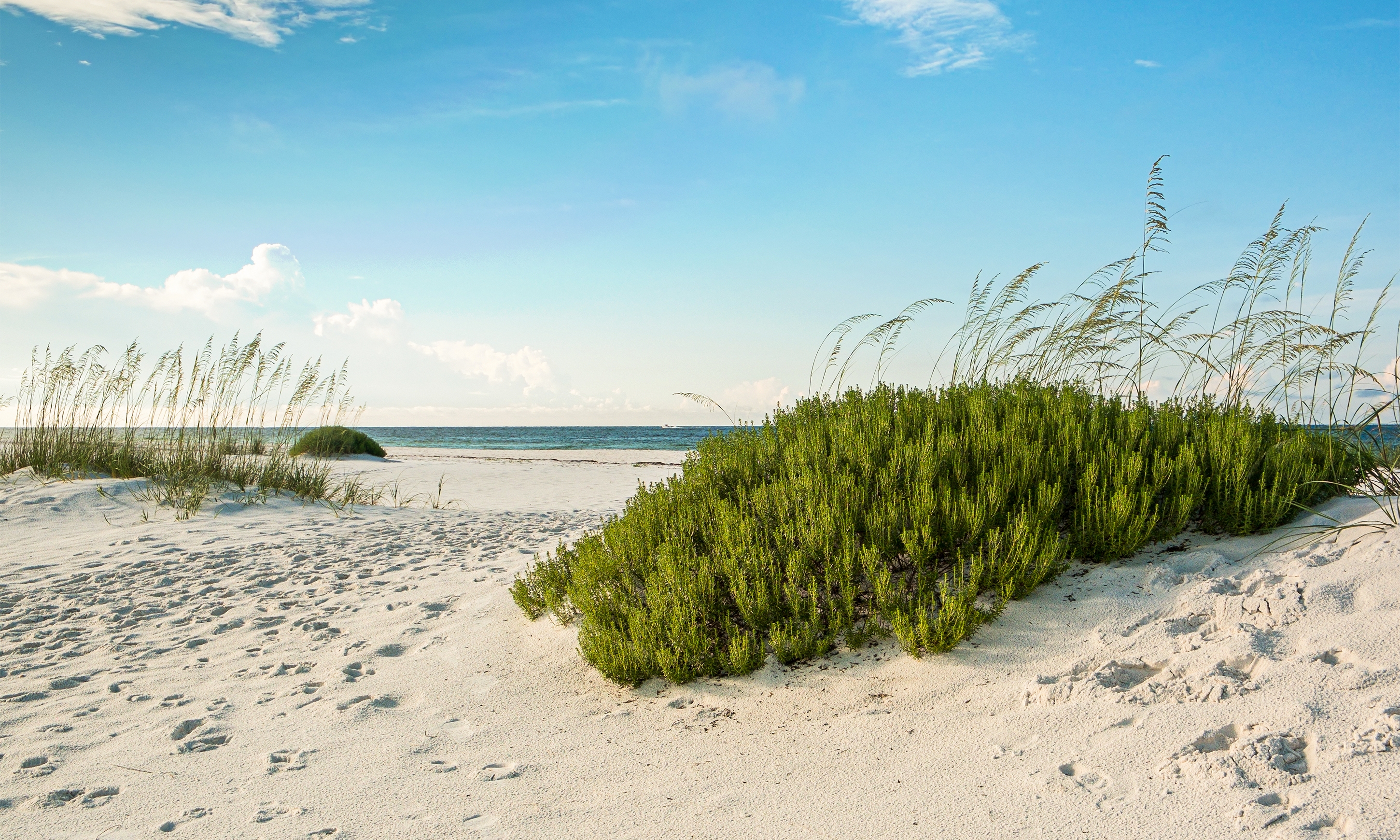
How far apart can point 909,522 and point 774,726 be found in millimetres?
1432

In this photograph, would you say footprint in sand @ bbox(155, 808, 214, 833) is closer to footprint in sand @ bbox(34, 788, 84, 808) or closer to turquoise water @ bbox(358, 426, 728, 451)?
footprint in sand @ bbox(34, 788, 84, 808)

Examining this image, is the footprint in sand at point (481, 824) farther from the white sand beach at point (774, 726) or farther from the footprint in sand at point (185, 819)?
the footprint in sand at point (185, 819)

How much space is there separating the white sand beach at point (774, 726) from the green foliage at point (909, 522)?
20 cm

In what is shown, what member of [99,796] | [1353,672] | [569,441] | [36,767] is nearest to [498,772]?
[99,796]

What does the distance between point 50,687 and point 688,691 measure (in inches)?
155

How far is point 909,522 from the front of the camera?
4391mm

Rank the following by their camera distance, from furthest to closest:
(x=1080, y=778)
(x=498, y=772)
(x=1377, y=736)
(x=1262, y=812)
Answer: (x=498, y=772) → (x=1080, y=778) → (x=1377, y=736) → (x=1262, y=812)

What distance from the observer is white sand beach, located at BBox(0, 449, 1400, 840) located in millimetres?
2838

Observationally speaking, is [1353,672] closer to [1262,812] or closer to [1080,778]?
[1262,812]

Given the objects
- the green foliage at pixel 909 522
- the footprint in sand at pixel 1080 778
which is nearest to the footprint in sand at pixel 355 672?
the green foliage at pixel 909 522

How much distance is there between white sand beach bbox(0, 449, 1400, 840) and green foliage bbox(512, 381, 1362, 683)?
0.65ft

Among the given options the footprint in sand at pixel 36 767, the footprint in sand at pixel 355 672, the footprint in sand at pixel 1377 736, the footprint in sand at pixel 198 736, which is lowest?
the footprint in sand at pixel 36 767

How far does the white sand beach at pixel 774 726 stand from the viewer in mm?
2838

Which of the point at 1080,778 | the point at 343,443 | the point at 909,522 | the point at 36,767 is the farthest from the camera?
the point at 343,443
